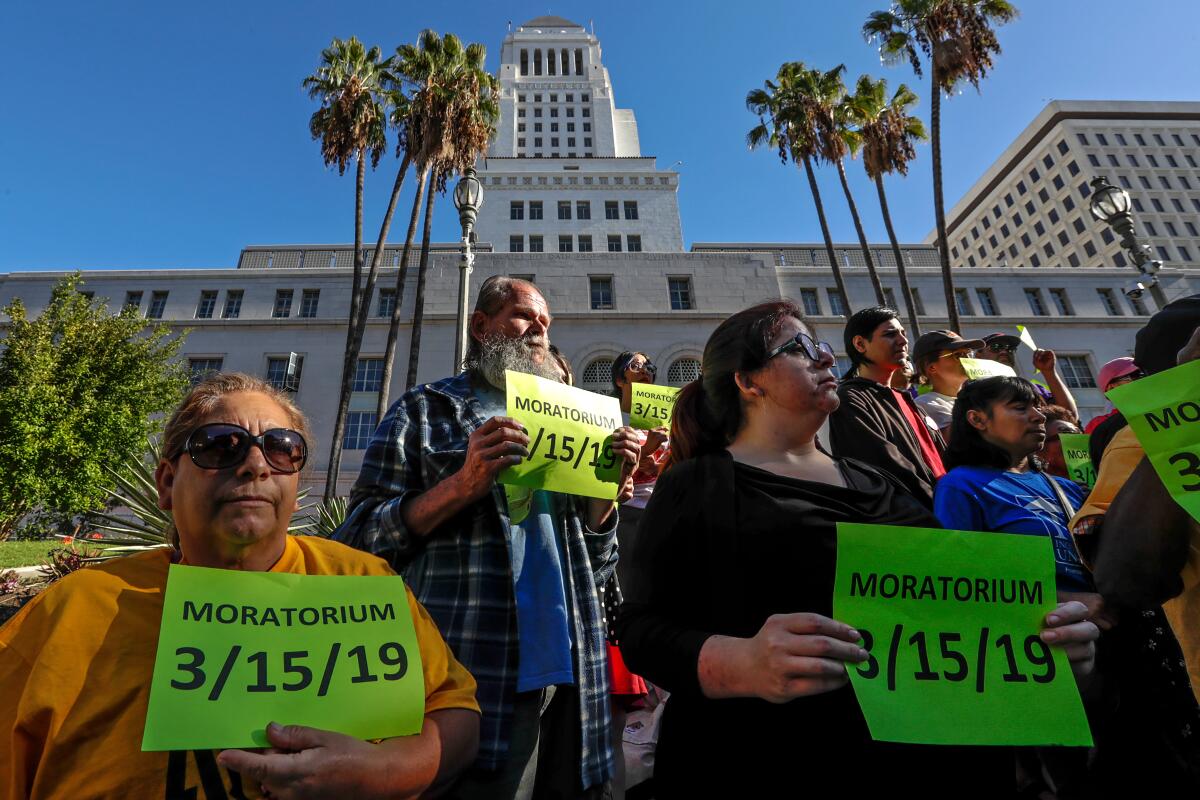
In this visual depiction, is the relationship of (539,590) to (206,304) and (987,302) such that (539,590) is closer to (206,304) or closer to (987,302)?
(206,304)

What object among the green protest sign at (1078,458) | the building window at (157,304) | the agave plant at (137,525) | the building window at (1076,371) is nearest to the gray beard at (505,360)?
the green protest sign at (1078,458)

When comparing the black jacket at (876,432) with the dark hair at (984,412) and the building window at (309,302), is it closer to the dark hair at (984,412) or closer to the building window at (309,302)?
the dark hair at (984,412)

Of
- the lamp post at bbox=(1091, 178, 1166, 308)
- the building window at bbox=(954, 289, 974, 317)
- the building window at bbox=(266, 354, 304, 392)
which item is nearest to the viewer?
the lamp post at bbox=(1091, 178, 1166, 308)

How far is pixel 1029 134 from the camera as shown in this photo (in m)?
76.8

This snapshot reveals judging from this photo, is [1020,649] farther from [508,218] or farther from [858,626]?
[508,218]

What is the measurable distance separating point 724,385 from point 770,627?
1.02m

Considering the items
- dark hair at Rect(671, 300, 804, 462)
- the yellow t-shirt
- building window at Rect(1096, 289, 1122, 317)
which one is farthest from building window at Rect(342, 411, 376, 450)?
building window at Rect(1096, 289, 1122, 317)

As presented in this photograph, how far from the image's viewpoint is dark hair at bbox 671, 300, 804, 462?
6.78 ft

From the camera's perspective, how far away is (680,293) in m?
28.0

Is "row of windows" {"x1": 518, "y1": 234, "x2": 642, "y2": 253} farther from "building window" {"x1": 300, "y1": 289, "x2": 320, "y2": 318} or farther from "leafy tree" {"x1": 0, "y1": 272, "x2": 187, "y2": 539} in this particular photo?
"leafy tree" {"x1": 0, "y1": 272, "x2": 187, "y2": 539}

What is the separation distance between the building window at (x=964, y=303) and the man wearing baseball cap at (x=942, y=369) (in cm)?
2887

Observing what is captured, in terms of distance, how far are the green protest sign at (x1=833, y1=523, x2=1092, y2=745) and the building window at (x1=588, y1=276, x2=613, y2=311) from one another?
86.4 ft

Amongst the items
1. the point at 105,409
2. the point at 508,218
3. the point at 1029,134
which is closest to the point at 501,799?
the point at 105,409

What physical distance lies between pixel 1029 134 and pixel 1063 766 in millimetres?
99453
